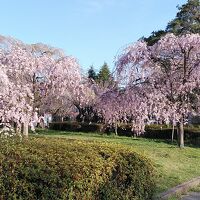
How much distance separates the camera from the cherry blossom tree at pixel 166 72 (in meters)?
20.6

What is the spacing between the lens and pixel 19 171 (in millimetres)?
4734

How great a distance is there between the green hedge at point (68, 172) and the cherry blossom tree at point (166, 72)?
44.9 feet

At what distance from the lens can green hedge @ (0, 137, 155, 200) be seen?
4.72 meters

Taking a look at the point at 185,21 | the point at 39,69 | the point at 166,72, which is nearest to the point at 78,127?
the point at 185,21

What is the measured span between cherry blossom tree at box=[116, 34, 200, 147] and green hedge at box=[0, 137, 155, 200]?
539 inches

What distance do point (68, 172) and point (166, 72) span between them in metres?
16.8

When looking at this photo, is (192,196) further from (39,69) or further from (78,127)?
(78,127)

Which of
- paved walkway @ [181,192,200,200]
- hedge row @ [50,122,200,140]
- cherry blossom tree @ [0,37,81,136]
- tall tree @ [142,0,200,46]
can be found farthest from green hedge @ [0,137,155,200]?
tall tree @ [142,0,200,46]

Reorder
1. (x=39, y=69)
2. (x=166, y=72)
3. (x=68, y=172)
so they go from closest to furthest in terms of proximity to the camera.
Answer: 1. (x=68, y=172)
2. (x=166, y=72)
3. (x=39, y=69)

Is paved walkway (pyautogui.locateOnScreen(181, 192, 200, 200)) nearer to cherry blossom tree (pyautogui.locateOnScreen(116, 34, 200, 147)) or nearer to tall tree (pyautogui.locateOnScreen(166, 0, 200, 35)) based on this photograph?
cherry blossom tree (pyautogui.locateOnScreen(116, 34, 200, 147))

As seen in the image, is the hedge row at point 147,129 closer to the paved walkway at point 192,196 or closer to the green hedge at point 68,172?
the paved walkway at point 192,196

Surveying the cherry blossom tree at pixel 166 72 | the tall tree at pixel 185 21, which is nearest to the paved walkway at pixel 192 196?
the cherry blossom tree at pixel 166 72

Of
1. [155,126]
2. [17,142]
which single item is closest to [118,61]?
[155,126]

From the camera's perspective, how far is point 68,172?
4.98 meters
